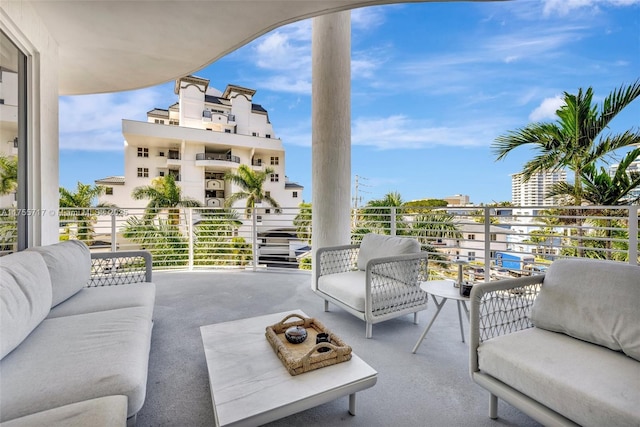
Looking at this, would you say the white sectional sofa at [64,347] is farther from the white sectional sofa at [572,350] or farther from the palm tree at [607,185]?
the palm tree at [607,185]

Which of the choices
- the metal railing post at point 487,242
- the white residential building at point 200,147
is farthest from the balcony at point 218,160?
the metal railing post at point 487,242

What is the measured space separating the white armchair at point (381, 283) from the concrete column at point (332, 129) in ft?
1.65

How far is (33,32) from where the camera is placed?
7.75 feet

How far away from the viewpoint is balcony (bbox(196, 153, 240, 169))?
17.9m

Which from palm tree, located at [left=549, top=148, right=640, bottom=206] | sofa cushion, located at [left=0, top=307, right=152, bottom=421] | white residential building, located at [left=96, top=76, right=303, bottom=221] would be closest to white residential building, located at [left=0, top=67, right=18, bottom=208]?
sofa cushion, located at [left=0, top=307, right=152, bottom=421]

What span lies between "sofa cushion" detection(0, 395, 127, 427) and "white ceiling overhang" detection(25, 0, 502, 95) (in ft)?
8.98

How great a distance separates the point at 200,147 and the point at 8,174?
17.1 m

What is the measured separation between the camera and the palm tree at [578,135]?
12.3 feet

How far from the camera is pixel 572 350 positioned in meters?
1.36

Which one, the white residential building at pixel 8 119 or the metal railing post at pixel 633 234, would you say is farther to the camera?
the metal railing post at pixel 633 234

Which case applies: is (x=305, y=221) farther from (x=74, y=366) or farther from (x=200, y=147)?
(x=200, y=147)

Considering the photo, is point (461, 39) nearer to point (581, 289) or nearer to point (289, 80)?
point (581, 289)

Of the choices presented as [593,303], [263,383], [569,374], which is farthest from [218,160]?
[569,374]

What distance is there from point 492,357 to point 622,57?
8.81 metres
